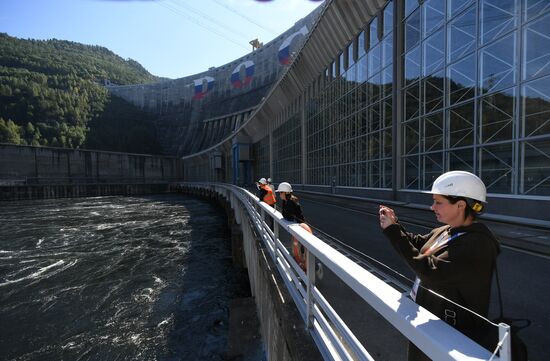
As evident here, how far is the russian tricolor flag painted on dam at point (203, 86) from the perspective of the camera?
306 feet

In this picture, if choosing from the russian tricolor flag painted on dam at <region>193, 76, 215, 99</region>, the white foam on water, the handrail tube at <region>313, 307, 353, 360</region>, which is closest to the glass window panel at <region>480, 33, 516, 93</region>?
the handrail tube at <region>313, 307, 353, 360</region>

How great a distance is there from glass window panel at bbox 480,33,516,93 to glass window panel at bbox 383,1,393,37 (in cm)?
763

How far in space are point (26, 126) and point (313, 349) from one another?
10094 centimetres

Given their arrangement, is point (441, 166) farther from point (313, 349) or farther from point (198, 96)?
point (198, 96)

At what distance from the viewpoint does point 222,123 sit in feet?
285

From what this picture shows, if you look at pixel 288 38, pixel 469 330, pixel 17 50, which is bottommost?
pixel 469 330

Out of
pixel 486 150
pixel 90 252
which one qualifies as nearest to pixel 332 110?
pixel 486 150

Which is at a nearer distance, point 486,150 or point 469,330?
point 469,330

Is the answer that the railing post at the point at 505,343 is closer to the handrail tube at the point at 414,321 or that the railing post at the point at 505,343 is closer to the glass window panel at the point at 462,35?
the handrail tube at the point at 414,321

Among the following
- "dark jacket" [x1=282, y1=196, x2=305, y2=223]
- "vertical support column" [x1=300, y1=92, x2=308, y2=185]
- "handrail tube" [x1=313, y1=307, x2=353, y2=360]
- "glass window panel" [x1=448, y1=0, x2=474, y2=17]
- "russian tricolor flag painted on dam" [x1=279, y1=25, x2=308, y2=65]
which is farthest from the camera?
"russian tricolor flag painted on dam" [x1=279, y1=25, x2=308, y2=65]

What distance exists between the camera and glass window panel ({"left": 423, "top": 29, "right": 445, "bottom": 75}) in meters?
14.2

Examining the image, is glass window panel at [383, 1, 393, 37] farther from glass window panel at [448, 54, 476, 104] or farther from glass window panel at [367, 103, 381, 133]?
glass window panel at [448, 54, 476, 104]

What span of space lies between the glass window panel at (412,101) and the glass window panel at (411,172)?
2306mm

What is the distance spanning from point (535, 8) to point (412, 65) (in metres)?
6.38
